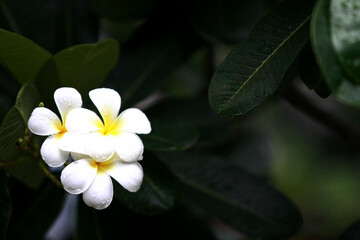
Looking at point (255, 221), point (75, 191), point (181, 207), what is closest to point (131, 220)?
point (181, 207)

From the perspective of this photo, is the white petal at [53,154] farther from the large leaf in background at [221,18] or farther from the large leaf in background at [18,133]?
the large leaf in background at [221,18]

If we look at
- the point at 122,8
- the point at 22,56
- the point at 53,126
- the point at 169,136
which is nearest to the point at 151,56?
the point at 122,8

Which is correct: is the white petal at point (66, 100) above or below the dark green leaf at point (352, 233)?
above

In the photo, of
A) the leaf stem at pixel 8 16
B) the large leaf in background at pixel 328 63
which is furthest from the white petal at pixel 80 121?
the leaf stem at pixel 8 16

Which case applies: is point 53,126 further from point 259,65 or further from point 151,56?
point 151,56

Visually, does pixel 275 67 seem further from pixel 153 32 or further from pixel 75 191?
pixel 153 32

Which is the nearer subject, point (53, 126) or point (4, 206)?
point (53, 126)

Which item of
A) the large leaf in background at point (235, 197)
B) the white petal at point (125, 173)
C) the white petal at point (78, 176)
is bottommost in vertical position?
the large leaf in background at point (235, 197)
